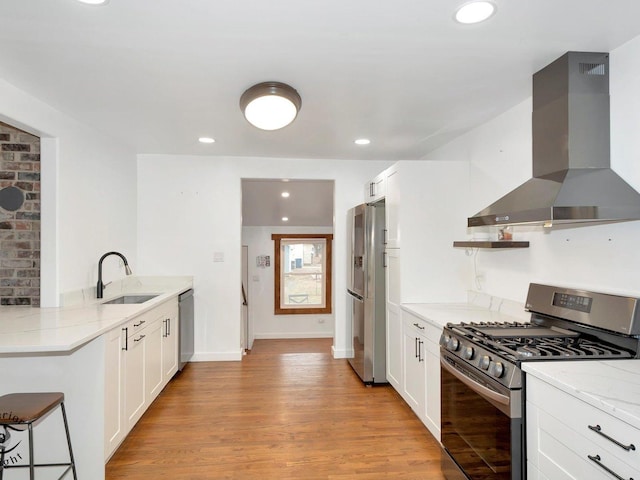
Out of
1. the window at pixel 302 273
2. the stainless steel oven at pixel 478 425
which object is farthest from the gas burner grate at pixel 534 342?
the window at pixel 302 273

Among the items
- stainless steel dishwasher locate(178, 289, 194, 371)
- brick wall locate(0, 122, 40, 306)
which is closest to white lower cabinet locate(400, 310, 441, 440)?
stainless steel dishwasher locate(178, 289, 194, 371)

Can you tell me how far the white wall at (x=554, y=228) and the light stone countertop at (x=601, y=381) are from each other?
19.5 inches

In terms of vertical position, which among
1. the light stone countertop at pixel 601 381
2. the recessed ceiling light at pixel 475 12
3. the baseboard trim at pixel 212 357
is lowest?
the baseboard trim at pixel 212 357

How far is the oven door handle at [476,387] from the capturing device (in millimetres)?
1591

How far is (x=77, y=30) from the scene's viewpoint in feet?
5.63

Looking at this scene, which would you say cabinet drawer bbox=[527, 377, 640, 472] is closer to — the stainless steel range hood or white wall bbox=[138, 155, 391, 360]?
the stainless steel range hood

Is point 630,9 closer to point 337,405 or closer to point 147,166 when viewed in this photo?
point 337,405

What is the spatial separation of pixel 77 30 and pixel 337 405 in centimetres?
304

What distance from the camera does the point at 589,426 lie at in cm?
123

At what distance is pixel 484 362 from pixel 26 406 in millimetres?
2152

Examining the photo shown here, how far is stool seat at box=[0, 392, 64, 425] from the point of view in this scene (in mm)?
1625

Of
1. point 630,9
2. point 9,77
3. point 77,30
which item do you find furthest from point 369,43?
point 9,77

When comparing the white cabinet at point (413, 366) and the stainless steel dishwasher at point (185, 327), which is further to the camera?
the stainless steel dishwasher at point (185, 327)

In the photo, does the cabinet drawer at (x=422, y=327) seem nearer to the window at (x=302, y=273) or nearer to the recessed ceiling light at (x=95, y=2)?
the recessed ceiling light at (x=95, y=2)
